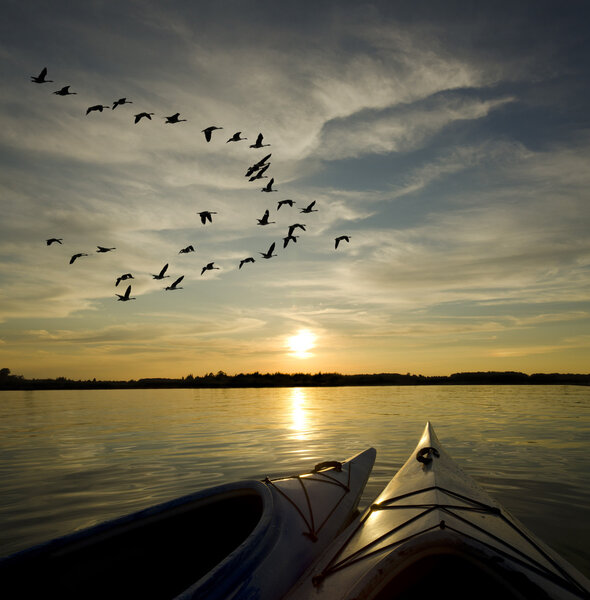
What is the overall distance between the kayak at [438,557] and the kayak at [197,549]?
477mm

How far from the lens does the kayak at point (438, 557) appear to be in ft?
10.00

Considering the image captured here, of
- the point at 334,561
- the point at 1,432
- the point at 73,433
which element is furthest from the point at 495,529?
the point at 1,432

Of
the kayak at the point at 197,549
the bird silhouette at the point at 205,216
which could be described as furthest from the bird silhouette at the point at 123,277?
the kayak at the point at 197,549

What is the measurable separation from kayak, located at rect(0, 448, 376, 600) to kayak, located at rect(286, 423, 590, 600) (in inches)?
18.8

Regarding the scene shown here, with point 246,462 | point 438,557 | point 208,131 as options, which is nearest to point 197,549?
point 438,557

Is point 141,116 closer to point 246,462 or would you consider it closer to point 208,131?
point 208,131

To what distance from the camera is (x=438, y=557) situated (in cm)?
380

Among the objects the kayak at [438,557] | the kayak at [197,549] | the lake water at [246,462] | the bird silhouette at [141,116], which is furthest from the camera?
the bird silhouette at [141,116]

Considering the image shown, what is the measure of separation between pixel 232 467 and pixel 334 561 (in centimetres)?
758

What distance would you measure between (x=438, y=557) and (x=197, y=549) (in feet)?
9.74

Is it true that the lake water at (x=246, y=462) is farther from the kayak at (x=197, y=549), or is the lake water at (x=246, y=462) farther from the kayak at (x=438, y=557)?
the kayak at (x=197, y=549)

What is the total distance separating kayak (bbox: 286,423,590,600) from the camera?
10.00 feet

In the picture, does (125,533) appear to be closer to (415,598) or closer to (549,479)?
(415,598)

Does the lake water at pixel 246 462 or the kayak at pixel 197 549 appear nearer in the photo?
the kayak at pixel 197 549
